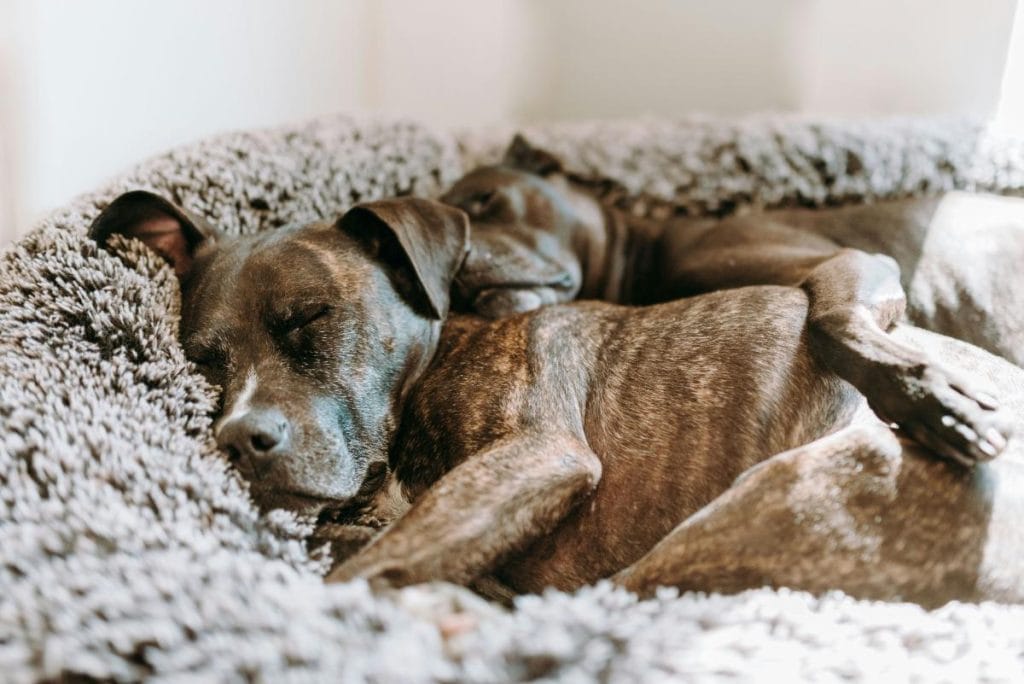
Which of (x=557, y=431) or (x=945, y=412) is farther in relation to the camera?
(x=557, y=431)

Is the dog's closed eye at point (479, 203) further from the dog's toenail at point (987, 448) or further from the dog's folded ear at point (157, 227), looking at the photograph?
the dog's toenail at point (987, 448)

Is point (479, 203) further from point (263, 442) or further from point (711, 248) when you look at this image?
point (263, 442)

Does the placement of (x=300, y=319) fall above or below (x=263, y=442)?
above

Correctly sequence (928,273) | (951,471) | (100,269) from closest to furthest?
(951,471)
(100,269)
(928,273)

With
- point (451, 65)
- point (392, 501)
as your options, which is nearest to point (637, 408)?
point (392, 501)

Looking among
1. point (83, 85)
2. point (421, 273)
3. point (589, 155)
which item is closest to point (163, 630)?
point (421, 273)

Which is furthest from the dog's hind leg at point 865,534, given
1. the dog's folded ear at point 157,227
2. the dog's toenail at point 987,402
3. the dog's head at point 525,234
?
the dog's folded ear at point 157,227

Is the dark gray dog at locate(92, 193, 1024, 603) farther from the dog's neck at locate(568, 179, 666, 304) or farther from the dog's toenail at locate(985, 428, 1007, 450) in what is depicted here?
the dog's neck at locate(568, 179, 666, 304)

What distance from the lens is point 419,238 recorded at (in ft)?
6.72

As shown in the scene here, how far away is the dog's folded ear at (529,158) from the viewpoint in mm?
3199

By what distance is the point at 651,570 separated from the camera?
1588 mm

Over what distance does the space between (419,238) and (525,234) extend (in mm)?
751

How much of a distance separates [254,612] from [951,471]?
1.23m

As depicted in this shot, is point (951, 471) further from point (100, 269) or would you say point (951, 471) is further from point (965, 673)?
point (100, 269)
